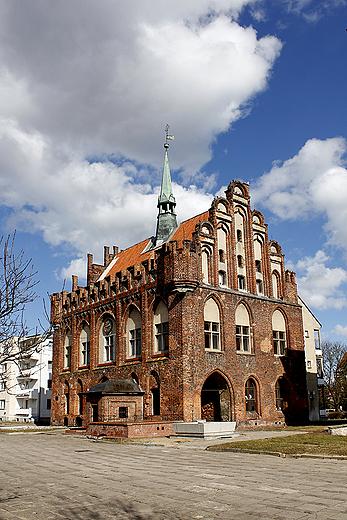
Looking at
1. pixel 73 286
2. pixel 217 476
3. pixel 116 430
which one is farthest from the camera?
pixel 73 286

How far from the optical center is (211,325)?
106 ft

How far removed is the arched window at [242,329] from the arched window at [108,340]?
33.7ft

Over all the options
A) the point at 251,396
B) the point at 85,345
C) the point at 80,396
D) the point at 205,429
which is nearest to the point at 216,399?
the point at 251,396

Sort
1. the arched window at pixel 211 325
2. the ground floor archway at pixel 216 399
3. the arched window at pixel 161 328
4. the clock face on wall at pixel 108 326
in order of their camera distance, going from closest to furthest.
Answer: the arched window at pixel 211 325 < the ground floor archway at pixel 216 399 < the arched window at pixel 161 328 < the clock face on wall at pixel 108 326

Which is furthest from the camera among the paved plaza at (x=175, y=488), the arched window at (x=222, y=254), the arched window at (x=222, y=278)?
the arched window at (x=222, y=254)

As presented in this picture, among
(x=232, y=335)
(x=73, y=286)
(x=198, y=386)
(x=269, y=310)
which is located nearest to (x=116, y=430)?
(x=198, y=386)

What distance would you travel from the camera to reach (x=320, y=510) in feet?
25.9

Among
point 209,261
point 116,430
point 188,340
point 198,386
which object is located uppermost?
point 209,261

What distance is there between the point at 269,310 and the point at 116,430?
1698cm

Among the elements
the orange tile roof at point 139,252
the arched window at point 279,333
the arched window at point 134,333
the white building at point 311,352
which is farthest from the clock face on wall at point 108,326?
the white building at point 311,352

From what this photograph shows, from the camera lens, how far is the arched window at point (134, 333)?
35.3 m

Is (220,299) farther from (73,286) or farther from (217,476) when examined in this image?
(217,476)

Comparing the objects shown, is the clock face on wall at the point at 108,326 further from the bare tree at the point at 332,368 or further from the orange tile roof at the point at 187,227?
the bare tree at the point at 332,368

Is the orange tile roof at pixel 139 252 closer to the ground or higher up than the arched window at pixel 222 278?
higher up
